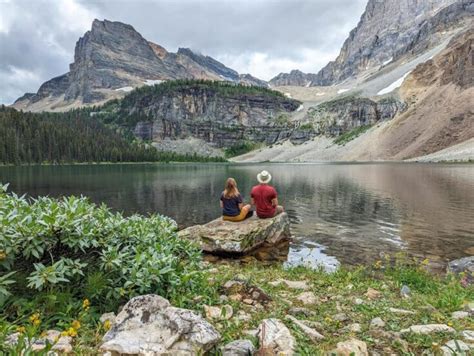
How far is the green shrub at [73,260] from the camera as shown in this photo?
476cm

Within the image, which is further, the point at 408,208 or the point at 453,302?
the point at 408,208

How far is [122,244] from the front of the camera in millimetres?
6336

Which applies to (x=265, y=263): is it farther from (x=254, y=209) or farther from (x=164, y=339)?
(x=164, y=339)

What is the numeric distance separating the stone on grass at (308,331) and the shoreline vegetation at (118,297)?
0.05 m

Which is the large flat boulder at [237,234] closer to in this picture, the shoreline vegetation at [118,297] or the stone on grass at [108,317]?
the shoreline vegetation at [118,297]

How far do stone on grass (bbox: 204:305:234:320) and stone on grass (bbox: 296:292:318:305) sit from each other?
1.91 meters

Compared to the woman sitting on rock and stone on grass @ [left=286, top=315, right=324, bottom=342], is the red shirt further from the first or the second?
stone on grass @ [left=286, top=315, right=324, bottom=342]

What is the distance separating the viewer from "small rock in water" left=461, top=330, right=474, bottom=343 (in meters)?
4.62

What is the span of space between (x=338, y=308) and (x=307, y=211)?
906 inches

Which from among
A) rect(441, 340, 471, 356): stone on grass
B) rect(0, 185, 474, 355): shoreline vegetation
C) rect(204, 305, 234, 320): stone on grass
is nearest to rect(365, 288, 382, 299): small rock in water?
rect(0, 185, 474, 355): shoreline vegetation

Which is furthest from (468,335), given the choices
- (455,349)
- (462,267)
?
(462,267)

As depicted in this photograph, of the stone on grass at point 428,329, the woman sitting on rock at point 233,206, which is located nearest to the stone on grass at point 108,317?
the stone on grass at point 428,329

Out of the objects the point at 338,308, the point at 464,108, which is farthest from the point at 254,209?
the point at 464,108

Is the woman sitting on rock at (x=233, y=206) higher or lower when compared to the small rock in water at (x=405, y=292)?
higher
